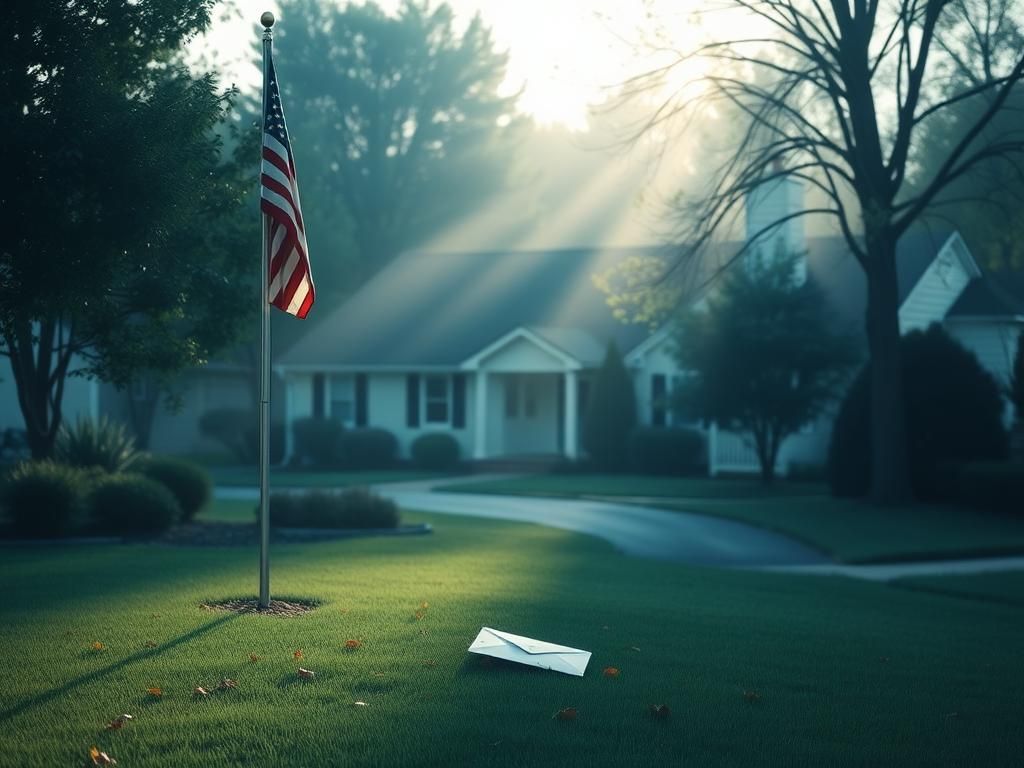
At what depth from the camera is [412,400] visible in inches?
1528

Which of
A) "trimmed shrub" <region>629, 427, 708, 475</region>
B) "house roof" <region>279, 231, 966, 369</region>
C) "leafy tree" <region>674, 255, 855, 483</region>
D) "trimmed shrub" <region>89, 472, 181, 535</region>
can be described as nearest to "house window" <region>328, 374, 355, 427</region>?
"house roof" <region>279, 231, 966, 369</region>

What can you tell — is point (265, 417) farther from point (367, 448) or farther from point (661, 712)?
point (367, 448)

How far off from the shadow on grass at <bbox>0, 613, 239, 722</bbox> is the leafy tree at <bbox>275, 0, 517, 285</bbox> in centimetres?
5013

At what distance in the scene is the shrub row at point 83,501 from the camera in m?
16.8

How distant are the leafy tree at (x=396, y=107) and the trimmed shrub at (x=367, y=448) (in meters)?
21.7

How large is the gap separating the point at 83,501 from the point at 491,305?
24612 mm

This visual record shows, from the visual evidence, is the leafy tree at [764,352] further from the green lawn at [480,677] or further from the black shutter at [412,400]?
the green lawn at [480,677]

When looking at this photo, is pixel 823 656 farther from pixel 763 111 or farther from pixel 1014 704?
pixel 763 111

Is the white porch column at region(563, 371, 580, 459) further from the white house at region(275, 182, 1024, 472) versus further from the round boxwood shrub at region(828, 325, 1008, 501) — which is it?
the round boxwood shrub at region(828, 325, 1008, 501)

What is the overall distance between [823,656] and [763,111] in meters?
16.4

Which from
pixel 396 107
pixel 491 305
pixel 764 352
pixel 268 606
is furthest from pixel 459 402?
pixel 268 606

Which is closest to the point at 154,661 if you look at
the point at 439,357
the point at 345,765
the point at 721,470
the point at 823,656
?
the point at 345,765

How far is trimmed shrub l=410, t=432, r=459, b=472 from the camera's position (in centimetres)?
3703

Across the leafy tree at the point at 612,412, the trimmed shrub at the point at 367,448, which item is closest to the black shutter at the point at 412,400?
the trimmed shrub at the point at 367,448
